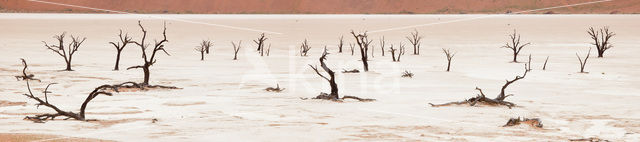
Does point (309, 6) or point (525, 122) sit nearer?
point (525, 122)

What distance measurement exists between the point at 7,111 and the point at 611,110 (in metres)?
6.57

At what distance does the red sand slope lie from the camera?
97938mm

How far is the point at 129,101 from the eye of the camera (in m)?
10.7

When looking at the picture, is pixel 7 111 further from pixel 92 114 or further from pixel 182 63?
pixel 182 63

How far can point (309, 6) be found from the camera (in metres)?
103

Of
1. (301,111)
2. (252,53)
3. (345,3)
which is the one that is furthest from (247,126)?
(345,3)

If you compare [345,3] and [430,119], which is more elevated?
[345,3]

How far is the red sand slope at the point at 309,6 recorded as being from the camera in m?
97.9

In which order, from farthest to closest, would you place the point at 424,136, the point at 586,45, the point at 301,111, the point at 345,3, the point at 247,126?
the point at 345,3, the point at 586,45, the point at 301,111, the point at 247,126, the point at 424,136

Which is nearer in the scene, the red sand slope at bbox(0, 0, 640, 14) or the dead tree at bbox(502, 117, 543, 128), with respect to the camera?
the dead tree at bbox(502, 117, 543, 128)

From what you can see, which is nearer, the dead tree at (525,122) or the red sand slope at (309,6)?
the dead tree at (525,122)

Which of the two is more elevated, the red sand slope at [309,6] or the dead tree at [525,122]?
the red sand slope at [309,6]

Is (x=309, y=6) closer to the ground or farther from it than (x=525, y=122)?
farther from it

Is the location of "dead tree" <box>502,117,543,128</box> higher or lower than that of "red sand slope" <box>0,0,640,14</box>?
lower
